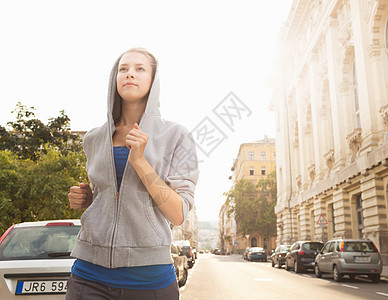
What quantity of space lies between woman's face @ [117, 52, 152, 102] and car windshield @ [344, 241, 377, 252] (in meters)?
15.7

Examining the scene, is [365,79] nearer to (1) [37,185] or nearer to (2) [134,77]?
(1) [37,185]

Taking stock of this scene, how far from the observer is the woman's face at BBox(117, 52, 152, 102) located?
1719mm

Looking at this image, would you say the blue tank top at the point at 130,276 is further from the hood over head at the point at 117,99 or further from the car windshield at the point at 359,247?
the car windshield at the point at 359,247

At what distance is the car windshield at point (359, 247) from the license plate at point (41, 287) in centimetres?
1356

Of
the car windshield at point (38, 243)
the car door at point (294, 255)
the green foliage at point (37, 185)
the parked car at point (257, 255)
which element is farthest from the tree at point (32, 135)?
the parked car at point (257, 255)

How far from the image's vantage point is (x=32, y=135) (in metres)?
23.1

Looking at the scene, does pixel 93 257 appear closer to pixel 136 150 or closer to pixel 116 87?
pixel 136 150

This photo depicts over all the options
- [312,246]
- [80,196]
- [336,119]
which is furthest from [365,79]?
[80,196]

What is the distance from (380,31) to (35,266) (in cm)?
2142

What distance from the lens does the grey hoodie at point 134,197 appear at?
1.49 metres

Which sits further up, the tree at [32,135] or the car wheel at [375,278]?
the tree at [32,135]

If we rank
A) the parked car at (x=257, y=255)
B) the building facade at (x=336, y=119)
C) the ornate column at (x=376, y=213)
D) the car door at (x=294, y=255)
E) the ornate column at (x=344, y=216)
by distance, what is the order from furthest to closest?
the parked car at (x=257, y=255) < the ornate column at (x=344, y=216) < the car door at (x=294, y=255) < the building facade at (x=336, y=119) < the ornate column at (x=376, y=213)

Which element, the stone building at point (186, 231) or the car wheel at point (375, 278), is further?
the stone building at point (186, 231)

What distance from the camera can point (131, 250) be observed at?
1476mm
